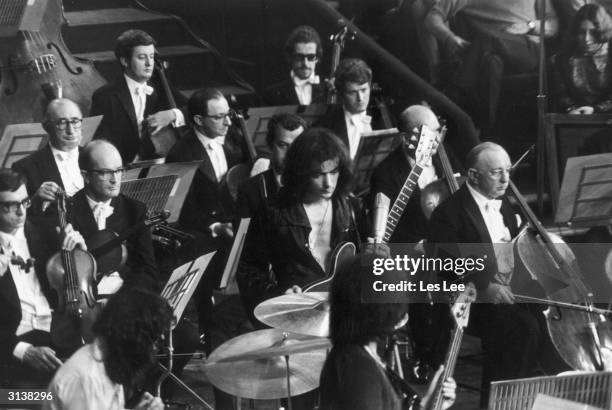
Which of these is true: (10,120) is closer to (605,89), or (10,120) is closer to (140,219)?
(140,219)

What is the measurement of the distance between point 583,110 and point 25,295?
2.66 meters

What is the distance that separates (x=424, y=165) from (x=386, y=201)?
24cm

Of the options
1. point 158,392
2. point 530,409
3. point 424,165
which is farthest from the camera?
point 424,165

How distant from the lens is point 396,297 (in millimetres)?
5578

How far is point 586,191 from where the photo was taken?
19.0 feet

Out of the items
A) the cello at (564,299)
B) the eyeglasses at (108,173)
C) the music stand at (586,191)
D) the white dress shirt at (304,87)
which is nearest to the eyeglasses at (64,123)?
the eyeglasses at (108,173)

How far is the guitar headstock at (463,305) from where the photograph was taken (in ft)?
17.2

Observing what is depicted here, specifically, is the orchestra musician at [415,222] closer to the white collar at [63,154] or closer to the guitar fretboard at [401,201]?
the guitar fretboard at [401,201]

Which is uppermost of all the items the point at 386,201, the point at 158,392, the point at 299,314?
the point at 386,201

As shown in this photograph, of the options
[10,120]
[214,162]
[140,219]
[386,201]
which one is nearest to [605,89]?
[386,201]

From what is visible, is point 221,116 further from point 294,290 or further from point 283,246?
point 294,290

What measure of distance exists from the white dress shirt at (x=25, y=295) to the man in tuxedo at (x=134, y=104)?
58cm

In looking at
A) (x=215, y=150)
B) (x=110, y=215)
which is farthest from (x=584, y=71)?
(x=110, y=215)

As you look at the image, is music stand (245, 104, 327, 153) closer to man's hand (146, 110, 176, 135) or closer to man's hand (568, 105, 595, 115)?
man's hand (146, 110, 176, 135)
